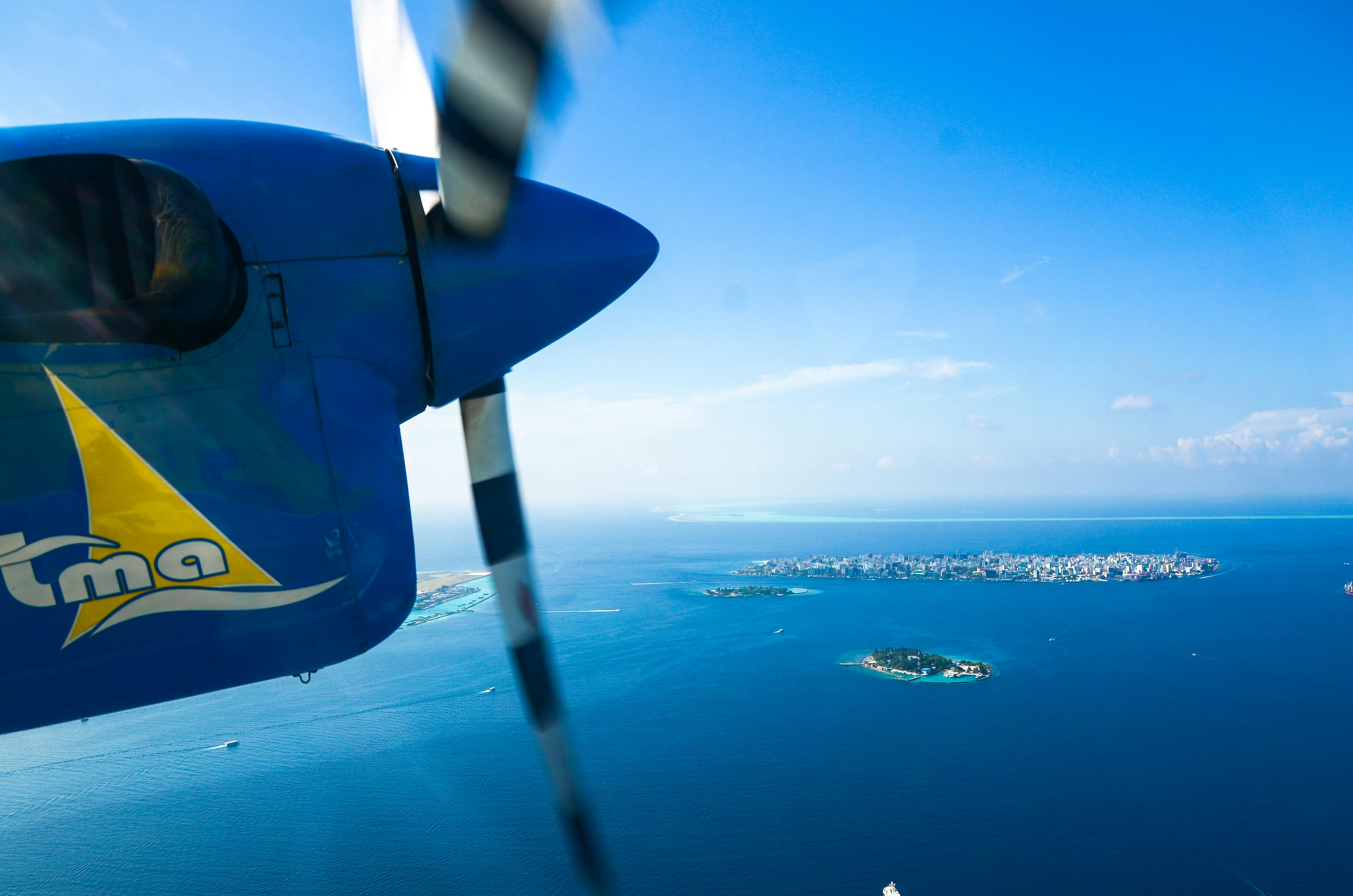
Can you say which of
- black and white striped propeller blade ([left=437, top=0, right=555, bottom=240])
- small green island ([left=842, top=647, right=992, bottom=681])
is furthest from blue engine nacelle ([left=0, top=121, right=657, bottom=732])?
small green island ([left=842, top=647, right=992, bottom=681])

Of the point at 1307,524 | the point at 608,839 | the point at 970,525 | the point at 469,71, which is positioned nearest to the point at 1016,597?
the point at 608,839

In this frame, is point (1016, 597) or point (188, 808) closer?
point (188, 808)

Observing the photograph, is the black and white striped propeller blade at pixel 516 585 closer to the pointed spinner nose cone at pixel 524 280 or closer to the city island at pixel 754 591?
the pointed spinner nose cone at pixel 524 280

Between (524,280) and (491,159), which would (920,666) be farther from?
(491,159)

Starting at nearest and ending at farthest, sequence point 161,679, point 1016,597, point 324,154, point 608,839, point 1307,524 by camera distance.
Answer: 1. point 161,679
2. point 324,154
3. point 608,839
4. point 1016,597
5. point 1307,524

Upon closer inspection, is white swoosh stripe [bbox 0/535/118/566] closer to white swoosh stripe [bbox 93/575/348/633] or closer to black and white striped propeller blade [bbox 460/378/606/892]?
white swoosh stripe [bbox 93/575/348/633]

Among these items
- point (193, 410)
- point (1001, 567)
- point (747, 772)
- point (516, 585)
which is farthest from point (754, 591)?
point (193, 410)

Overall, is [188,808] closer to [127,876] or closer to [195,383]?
[127,876]
